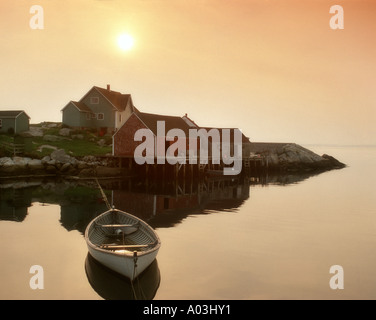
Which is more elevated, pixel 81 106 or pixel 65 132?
pixel 81 106

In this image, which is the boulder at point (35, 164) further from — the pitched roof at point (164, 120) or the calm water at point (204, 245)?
the pitched roof at point (164, 120)

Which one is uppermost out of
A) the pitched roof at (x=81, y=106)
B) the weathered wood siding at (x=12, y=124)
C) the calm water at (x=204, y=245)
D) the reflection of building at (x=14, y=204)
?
the pitched roof at (x=81, y=106)

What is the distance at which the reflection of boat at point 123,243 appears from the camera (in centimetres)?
1254

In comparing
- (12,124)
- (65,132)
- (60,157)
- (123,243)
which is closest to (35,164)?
(60,157)

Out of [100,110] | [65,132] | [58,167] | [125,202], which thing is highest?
[100,110]

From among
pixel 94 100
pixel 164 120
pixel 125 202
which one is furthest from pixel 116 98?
pixel 125 202

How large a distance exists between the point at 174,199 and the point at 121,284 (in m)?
21.3

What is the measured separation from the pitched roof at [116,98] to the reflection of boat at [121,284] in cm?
4790

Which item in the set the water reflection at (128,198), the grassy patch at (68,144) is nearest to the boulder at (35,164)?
the grassy patch at (68,144)

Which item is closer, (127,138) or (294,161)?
(127,138)

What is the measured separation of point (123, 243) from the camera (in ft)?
53.6

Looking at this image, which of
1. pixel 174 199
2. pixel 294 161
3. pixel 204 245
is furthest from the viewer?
pixel 294 161

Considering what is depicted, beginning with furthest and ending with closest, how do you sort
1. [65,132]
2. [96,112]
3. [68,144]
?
[96,112] < [65,132] < [68,144]

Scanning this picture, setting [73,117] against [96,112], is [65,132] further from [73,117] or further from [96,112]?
[96,112]
